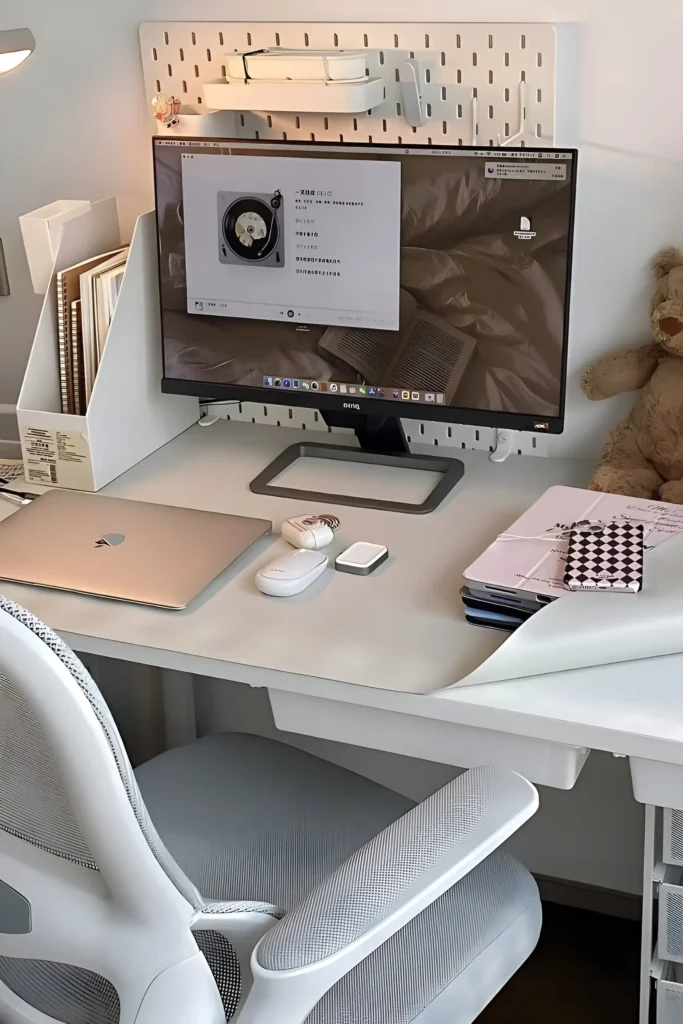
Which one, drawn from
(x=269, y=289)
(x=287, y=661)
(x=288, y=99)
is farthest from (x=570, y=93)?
(x=287, y=661)

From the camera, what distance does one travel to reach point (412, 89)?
1.63 metres

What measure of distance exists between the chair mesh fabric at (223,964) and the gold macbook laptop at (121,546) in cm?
42

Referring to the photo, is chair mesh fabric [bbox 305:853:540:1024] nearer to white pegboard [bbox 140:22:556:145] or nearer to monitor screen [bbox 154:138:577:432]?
monitor screen [bbox 154:138:577:432]

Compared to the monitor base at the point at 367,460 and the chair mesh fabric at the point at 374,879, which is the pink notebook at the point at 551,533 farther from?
the chair mesh fabric at the point at 374,879

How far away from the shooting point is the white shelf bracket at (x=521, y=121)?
5.20 feet

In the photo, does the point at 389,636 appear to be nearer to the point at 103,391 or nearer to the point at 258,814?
the point at 258,814

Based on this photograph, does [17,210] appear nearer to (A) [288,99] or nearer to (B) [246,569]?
(A) [288,99]

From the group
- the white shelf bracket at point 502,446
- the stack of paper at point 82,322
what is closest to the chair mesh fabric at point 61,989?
the stack of paper at point 82,322

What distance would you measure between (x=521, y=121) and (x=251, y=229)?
1.32 feet

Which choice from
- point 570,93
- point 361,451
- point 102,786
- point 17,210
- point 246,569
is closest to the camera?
point 102,786

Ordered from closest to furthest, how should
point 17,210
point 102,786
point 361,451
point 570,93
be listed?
1. point 102,786
2. point 570,93
3. point 361,451
4. point 17,210

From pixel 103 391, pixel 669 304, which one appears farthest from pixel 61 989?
pixel 669 304

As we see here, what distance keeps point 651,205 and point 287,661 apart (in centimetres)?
84

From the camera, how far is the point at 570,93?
5.19 ft
